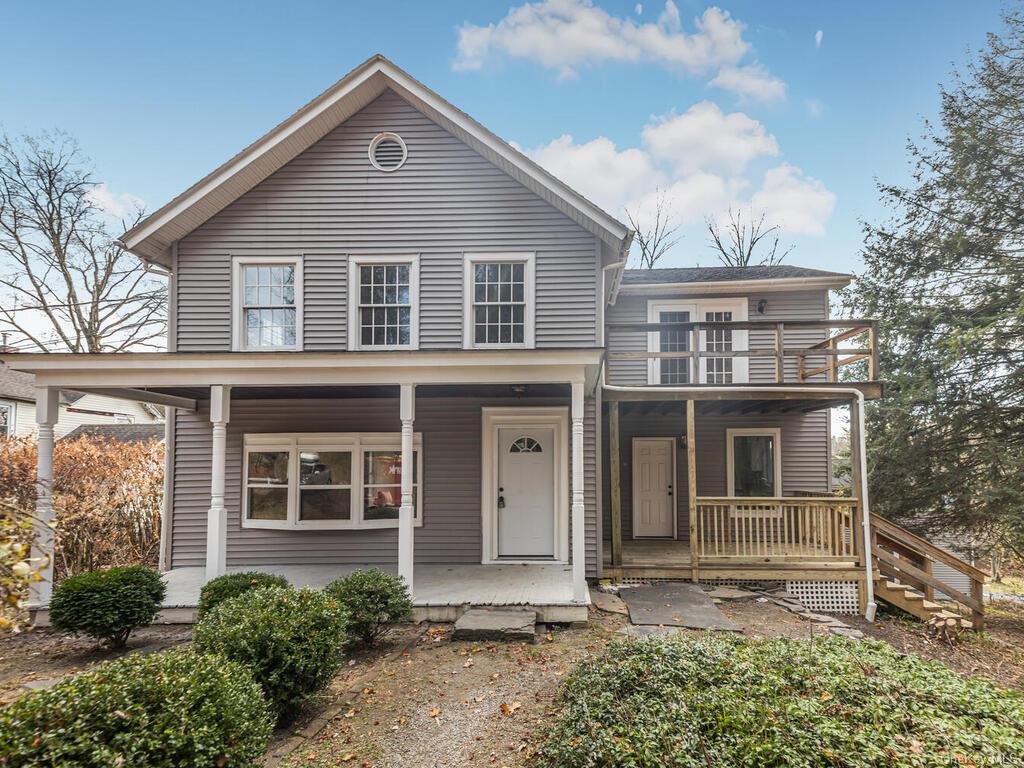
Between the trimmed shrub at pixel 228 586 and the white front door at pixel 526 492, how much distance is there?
363 centimetres

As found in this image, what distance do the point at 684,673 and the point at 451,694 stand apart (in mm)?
2094

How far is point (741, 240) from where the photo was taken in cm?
2377

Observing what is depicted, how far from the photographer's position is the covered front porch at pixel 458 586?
641 cm

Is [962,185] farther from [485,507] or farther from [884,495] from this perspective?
[485,507]

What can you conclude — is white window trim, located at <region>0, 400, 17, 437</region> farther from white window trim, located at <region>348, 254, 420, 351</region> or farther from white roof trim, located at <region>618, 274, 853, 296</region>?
white roof trim, located at <region>618, 274, 853, 296</region>

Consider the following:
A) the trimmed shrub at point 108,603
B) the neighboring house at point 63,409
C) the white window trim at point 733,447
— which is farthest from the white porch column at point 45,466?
the white window trim at point 733,447

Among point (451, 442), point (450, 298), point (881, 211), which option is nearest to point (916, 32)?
point (881, 211)

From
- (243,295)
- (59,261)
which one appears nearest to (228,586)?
(243,295)

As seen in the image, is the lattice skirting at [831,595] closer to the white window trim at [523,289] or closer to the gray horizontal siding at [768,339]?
the gray horizontal siding at [768,339]

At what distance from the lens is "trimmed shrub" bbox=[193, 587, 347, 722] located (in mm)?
4082

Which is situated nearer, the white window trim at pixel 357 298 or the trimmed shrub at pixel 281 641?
the trimmed shrub at pixel 281 641

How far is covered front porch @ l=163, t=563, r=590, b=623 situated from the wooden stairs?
4.97 m

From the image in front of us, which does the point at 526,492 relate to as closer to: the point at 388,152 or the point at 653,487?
the point at 653,487

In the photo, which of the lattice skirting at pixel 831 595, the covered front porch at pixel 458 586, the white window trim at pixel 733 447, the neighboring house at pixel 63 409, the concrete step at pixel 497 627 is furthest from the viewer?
the neighboring house at pixel 63 409
